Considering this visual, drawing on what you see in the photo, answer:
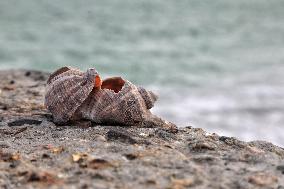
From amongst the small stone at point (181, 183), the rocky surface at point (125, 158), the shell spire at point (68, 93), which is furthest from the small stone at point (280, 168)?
the shell spire at point (68, 93)

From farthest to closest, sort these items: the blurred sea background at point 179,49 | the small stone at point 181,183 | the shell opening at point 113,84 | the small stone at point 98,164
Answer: the blurred sea background at point 179,49
the shell opening at point 113,84
the small stone at point 98,164
the small stone at point 181,183

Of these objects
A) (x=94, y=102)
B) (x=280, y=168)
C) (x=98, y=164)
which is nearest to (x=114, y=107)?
(x=94, y=102)

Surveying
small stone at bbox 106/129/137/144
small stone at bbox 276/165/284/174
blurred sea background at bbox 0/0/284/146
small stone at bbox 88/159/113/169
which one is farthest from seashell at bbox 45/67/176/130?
blurred sea background at bbox 0/0/284/146

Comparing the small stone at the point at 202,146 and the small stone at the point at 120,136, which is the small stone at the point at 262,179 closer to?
the small stone at the point at 202,146

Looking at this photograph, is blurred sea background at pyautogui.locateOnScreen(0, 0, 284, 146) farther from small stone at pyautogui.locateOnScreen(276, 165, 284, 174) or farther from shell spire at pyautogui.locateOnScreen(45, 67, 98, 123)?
small stone at pyautogui.locateOnScreen(276, 165, 284, 174)

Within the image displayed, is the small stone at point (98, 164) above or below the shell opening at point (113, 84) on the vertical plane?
below

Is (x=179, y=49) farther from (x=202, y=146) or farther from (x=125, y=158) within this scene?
(x=125, y=158)

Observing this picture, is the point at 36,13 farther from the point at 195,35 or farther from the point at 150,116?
the point at 150,116
